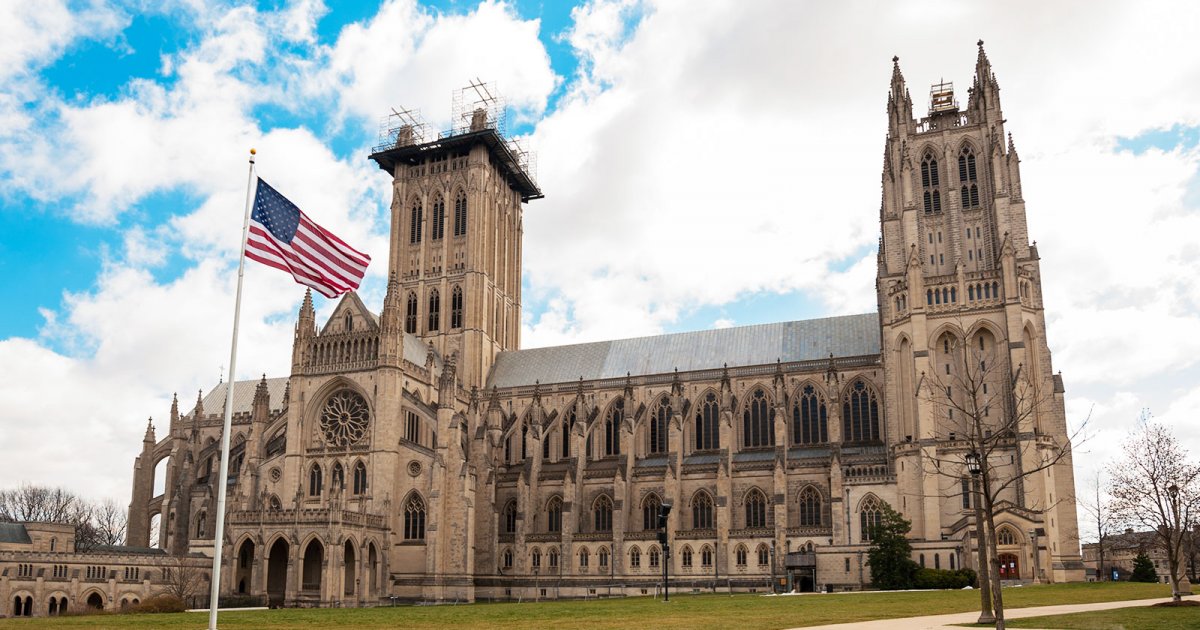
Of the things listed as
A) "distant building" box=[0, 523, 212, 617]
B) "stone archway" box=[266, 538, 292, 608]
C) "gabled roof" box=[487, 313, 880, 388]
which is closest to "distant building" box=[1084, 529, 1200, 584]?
"gabled roof" box=[487, 313, 880, 388]

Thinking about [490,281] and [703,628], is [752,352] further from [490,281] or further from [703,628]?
[703,628]

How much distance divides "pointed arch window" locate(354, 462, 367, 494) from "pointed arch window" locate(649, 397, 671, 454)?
2214 centimetres

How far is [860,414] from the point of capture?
71.4m

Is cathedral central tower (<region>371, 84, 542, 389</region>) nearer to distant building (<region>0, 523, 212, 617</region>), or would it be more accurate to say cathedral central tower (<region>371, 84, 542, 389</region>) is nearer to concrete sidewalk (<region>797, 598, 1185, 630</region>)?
distant building (<region>0, 523, 212, 617</region>)

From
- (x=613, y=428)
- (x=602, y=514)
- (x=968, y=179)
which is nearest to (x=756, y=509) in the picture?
(x=602, y=514)

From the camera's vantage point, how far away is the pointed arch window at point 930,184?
70.1 metres

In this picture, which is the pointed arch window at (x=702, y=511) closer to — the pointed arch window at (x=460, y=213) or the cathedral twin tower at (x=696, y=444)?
the cathedral twin tower at (x=696, y=444)

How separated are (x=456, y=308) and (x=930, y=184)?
41.2 meters

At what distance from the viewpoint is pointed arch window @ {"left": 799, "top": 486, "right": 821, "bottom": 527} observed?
218 ft

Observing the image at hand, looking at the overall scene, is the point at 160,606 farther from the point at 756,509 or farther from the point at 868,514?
the point at 868,514

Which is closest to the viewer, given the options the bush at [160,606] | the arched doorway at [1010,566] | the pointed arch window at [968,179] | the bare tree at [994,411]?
the bush at [160,606]

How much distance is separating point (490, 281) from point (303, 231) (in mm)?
59414

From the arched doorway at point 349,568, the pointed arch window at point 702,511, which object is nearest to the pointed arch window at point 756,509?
the pointed arch window at point 702,511

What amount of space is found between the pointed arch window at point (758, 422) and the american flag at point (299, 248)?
46.8m
